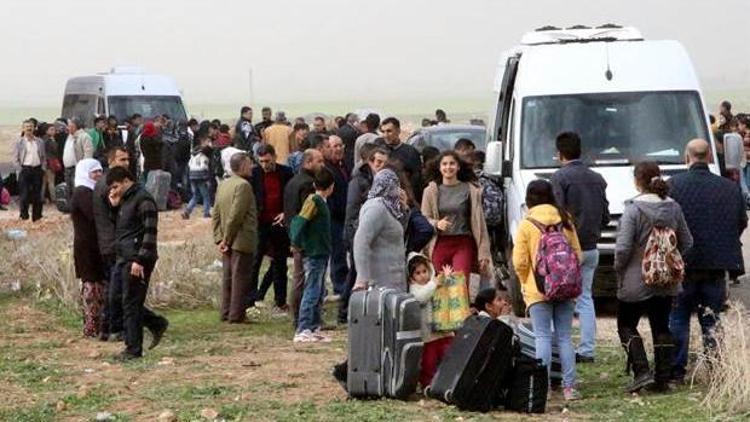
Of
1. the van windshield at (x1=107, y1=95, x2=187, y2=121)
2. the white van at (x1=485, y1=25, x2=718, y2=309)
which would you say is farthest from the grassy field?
the van windshield at (x1=107, y1=95, x2=187, y2=121)

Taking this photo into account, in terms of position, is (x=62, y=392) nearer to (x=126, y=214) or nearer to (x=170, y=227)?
(x=126, y=214)

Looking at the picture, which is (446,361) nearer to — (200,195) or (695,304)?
(695,304)

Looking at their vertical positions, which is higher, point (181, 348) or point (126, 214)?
point (126, 214)

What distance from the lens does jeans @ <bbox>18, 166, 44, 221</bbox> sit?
3397 cm

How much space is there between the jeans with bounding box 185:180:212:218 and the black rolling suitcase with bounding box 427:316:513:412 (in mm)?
21979

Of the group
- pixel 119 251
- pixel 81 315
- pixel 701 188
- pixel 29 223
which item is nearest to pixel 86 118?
pixel 29 223

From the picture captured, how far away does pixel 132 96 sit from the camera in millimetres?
42688

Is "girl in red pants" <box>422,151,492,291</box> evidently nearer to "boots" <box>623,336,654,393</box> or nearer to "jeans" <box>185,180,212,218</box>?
"boots" <box>623,336,654,393</box>

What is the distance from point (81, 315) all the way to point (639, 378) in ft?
24.1

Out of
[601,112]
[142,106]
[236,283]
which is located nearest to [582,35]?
[601,112]

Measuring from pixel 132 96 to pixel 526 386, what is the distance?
3148 cm

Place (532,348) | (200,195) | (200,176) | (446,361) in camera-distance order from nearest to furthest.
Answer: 1. (446,361)
2. (532,348)
3. (200,176)
4. (200,195)

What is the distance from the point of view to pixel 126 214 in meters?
15.4

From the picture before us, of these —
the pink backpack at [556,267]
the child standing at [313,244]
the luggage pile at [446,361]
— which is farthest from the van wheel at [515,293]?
the pink backpack at [556,267]
